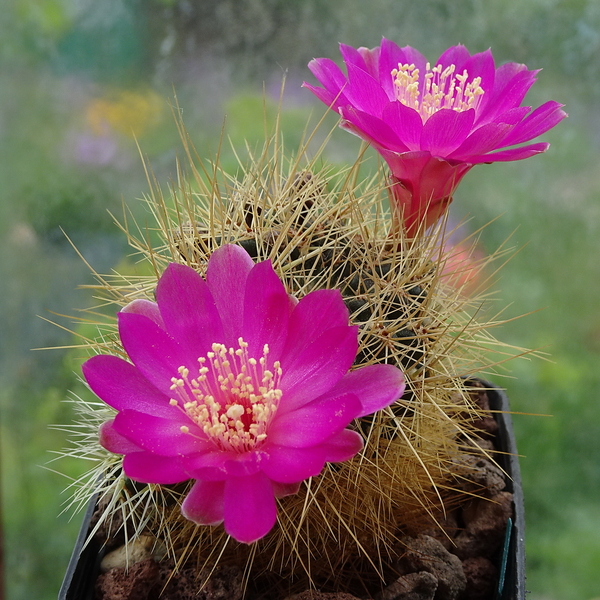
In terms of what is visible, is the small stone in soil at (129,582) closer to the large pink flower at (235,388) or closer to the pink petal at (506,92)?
the large pink flower at (235,388)

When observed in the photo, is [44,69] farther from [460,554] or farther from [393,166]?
[460,554]

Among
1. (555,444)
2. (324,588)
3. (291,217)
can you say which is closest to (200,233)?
(291,217)

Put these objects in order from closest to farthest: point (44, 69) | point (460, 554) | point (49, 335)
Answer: point (460, 554) → point (44, 69) → point (49, 335)

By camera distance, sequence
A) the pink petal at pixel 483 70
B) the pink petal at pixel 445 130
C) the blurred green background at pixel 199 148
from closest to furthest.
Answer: the pink petal at pixel 445 130
the pink petal at pixel 483 70
the blurred green background at pixel 199 148

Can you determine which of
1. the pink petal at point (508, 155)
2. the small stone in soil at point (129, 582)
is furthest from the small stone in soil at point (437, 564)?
the pink petal at point (508, 155)

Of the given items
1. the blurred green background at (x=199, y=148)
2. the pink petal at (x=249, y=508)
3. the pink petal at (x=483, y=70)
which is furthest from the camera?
the blurred green background at (x=199, y=148)

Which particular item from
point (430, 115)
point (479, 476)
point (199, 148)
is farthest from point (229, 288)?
point (199, 148)

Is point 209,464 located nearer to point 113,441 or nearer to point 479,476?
point 113,441
